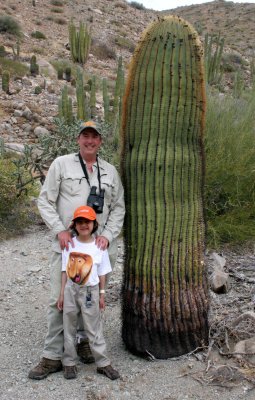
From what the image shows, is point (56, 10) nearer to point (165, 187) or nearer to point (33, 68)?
point (33, 68)

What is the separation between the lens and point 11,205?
7027mm

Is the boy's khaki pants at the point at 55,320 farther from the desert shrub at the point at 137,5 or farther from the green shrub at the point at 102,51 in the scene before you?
the desert shrub at the point at 137,5

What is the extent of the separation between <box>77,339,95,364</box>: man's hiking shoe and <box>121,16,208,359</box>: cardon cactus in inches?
14.2

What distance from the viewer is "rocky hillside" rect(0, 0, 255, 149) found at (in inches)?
544

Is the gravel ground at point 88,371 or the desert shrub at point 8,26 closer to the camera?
the gravel ground at point 88,371

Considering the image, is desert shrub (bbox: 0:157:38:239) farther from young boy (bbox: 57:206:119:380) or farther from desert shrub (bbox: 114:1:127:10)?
desert shrub (bbox: 114:1:127:10)

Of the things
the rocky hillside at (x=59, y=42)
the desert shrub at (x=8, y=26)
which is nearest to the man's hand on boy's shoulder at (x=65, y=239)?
the rocky hillside at (x=59, y=42)

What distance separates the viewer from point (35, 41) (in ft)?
84.8

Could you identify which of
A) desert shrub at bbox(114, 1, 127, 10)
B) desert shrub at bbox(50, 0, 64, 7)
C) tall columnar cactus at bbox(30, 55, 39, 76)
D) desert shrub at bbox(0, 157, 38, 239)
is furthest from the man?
desert shrub at bbox(114, 1, 127, 10)

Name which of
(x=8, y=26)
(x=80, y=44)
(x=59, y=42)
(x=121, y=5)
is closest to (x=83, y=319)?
(x=80, y=44)

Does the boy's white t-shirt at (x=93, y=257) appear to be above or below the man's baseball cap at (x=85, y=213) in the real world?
below

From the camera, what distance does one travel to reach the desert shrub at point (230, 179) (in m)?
6.12

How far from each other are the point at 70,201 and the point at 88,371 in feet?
3.72

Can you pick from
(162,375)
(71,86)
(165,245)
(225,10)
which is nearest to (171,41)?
(165,245)
